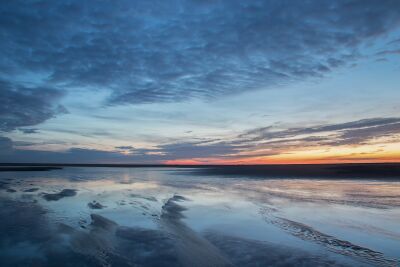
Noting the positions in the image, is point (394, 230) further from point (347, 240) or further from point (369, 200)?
point (369, 200)

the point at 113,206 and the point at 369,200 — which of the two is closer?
the point at 113,206

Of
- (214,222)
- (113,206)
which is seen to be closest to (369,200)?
(214,222)

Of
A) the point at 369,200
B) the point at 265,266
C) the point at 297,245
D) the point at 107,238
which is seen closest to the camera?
the point at 265,266

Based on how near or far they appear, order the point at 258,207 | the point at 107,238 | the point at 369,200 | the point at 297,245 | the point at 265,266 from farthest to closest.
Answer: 1. the point at 369,200
2. the point at 258,207
3. the point at 107,238
4. the point at 297,245
5. the point at 265,266

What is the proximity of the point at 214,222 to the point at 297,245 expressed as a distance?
4615mm

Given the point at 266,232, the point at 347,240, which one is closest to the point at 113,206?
the point at 266,232

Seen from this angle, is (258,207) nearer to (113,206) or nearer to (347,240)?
(347,240)

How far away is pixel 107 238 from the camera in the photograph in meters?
10.2

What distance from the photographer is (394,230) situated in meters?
11.4

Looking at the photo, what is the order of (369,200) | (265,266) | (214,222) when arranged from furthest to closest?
Result: (369,200)
(214,222)
(265,266)

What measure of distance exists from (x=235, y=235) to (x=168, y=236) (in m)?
2.59

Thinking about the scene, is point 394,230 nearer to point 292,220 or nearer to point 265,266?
point 292,220

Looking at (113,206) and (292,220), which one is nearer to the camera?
(292,220)

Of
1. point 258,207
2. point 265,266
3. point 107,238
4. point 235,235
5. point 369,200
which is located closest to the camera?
point 265,266
